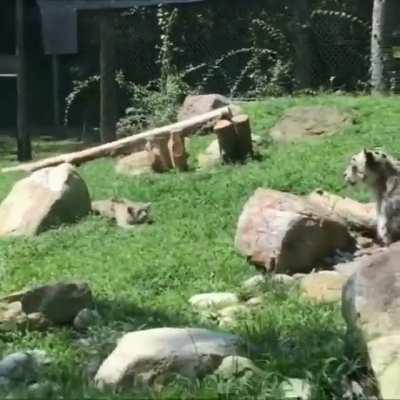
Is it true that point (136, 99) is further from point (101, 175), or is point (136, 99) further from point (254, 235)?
point (254, 235)

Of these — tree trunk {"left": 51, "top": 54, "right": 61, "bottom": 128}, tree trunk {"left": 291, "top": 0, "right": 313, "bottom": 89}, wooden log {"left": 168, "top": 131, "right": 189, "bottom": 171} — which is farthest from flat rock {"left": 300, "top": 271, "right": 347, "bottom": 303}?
tree trunk {"left": 51, "top": 54, "right": 61, "bottom": 128}

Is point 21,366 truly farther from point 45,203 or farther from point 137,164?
point 137,164

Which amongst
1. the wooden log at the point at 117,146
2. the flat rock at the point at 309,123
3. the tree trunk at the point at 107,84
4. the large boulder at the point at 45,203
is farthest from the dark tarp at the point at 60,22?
the large boulder at the point at 45,203

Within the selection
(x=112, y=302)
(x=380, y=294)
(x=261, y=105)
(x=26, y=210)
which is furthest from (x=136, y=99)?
(x=380, y=294)

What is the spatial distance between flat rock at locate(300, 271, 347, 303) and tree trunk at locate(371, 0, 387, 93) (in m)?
6.59

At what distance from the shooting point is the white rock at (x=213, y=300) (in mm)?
7207

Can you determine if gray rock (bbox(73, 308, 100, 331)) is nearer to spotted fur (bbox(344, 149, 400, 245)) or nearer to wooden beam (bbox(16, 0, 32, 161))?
spotted fur (bbox(344, 149, 400, 245))

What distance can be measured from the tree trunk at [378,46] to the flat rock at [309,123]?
→ 5.88ft

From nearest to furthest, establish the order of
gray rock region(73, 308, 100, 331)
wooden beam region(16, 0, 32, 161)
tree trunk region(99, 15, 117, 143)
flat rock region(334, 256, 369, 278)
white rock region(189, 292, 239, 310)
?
gray rock region(73, 308, 100, 331), white rock region(189, 292, 239, 310), flat rock region(334, 256, 369, 278), tree trunk region(99, 15, 117, 143), wooden beam region(16, 0, 32, 161)

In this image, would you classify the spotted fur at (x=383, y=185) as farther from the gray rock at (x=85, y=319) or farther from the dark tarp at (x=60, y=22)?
the dark tarp at (x=60, y=22)

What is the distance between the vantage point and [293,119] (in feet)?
40.6

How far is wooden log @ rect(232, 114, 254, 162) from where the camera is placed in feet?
36.6

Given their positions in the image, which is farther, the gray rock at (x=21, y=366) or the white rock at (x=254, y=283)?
the white rock at (x=254, y=283)

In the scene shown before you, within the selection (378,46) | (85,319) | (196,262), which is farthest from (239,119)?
(85,319)
